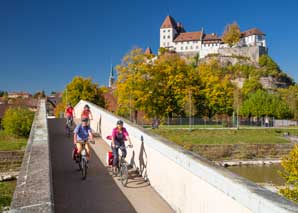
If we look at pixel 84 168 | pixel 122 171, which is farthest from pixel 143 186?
pixel 84 168

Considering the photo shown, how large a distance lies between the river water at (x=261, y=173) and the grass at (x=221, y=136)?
688 centimetres

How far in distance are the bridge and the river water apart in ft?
79.2

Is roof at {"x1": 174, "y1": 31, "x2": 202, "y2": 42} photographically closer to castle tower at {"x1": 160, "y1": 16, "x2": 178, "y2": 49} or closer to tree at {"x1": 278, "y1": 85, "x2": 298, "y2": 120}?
castle tower at {"x1": 160, "y1": 16, "x2": 178, "y2": 49}

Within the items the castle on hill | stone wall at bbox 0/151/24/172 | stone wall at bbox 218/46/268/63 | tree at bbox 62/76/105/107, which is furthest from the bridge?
the castle on hill

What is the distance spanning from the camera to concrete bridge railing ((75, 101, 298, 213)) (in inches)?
158

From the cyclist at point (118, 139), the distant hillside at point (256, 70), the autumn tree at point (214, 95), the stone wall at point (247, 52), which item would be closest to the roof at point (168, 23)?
the stone wall at point (247, 52)

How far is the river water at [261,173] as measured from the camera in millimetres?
31828

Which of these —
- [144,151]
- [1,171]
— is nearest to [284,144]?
[1,171]

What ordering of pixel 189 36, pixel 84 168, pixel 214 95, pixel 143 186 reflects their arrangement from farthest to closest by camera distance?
pixel 189 36 < pixel 214 95 < pixel 84 168 < pixel 143 186

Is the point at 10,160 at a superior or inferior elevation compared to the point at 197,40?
inferior

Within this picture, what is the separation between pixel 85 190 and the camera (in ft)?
26.0

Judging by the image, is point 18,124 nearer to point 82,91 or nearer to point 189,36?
point 82,91

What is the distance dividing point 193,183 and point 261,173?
32550 mm

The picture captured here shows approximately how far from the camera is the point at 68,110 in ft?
56.7
